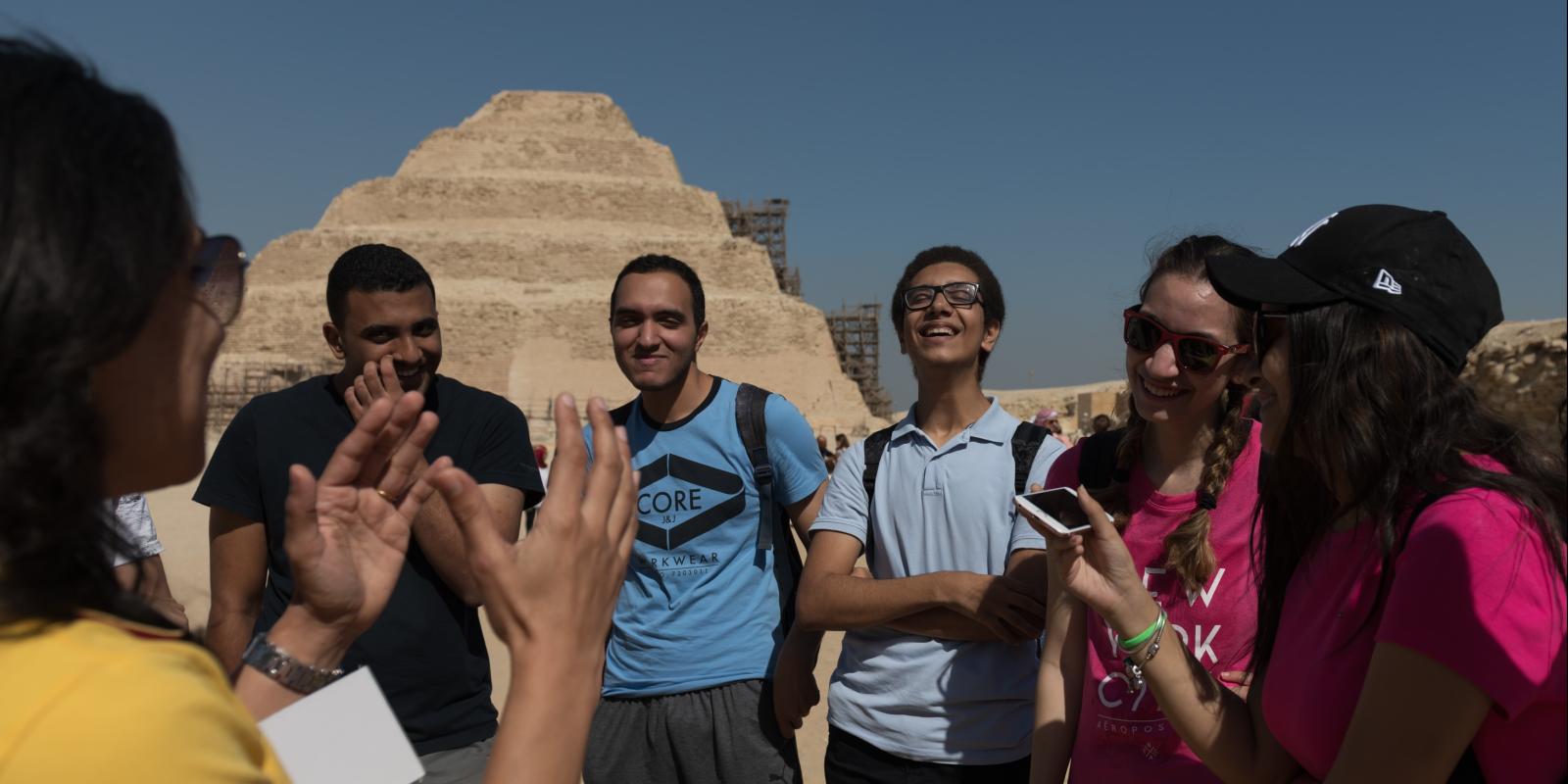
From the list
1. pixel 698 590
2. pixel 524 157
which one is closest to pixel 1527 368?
pixel 698 590

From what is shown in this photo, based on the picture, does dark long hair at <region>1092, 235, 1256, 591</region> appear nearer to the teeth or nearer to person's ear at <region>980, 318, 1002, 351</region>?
the teeth

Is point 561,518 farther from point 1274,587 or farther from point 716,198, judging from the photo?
point 716,198

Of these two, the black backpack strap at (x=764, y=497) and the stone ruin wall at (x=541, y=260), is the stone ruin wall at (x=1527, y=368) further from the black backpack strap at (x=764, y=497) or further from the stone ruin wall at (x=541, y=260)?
the stone ruin wall at (x=541, y=260)

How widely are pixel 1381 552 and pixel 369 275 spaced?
7.99 feet

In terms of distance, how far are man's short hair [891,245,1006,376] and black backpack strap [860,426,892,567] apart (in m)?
0.33

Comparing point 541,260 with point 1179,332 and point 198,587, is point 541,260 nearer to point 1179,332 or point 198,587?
→ point 198,587

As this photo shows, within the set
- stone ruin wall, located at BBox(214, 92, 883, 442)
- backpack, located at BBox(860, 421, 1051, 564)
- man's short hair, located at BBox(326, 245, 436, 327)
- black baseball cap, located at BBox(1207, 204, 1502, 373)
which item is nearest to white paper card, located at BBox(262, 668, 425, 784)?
black baseball cap, located at BBox(1207, 204, 1502, 373)

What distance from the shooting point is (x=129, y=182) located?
0.82m

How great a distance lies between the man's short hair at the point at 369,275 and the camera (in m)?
2.77

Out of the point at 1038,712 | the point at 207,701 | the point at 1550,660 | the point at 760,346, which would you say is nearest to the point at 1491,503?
the point at 1550,660

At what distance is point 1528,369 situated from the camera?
36.7 ft

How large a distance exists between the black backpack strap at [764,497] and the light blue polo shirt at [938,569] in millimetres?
246

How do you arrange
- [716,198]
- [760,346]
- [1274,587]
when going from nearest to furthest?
[1274,587] → [760,346] → [716,198]

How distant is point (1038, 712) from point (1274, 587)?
0.57 meters
